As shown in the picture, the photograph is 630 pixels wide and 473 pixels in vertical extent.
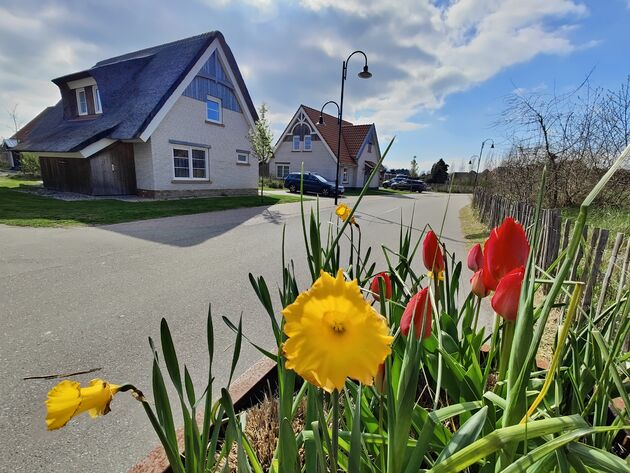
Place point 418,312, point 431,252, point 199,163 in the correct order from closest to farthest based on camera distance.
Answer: point 418,312
point 431,252
point 199,163

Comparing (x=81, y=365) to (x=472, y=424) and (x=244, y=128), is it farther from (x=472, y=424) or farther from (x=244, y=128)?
(x=244, y=128)

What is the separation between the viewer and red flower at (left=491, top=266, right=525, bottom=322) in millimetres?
747

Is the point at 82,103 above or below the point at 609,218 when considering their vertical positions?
above

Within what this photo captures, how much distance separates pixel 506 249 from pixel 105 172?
16.0 meters

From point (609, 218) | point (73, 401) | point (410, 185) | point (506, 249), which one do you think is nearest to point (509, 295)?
point (506, 249)

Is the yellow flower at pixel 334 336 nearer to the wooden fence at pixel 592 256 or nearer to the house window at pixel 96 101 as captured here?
the wooden fence at pixel 592 256

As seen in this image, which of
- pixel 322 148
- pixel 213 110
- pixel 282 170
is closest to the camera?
pixel 213 110

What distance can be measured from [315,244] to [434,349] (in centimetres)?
66

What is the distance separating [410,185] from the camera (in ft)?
126

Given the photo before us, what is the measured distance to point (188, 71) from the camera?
13664 mm

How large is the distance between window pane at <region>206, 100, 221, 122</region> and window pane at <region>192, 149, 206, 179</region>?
5.74ft

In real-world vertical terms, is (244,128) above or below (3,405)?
above

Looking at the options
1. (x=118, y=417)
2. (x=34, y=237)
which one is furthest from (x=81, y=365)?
(x=34, y=237)

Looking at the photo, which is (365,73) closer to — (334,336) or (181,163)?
(181,163)
